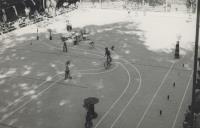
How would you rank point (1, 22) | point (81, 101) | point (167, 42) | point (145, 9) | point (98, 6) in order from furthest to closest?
point (98, 6) < point (145, 9) < point (1, 22) < point (167, 42) < point (81, 101)

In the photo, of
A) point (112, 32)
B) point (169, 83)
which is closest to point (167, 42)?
point (112, 32)

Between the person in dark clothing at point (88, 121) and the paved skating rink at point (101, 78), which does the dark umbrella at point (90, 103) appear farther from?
the paved skating rink at point (101, 78)

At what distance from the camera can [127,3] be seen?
189 feet

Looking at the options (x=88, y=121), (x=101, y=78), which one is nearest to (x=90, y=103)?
(x=88, y=121)

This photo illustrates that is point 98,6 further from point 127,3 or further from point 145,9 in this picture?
point 145,9

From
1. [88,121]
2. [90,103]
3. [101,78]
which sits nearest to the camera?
[88,121]

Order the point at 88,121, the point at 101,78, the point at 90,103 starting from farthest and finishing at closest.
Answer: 1. the point at 101,78
2. the point at 90,103
3. the point at 88,121

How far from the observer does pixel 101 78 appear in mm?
28172

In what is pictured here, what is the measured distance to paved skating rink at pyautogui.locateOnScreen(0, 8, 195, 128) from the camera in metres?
21.9

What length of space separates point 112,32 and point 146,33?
3.94 m

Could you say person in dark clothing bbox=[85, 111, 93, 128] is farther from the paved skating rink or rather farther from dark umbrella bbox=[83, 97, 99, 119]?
the paved skating rink

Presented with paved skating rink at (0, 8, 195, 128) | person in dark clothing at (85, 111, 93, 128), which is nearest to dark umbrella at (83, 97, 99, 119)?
person in dark clothing at (85, 111, 93, 128)

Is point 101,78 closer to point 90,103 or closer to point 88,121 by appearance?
point 90,103

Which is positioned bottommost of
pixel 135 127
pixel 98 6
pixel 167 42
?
pixel 135 127
